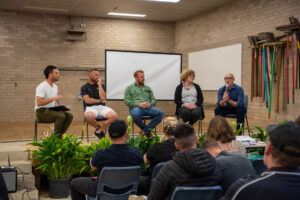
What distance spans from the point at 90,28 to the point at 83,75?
4.15 feet

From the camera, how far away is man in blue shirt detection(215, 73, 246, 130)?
580 cm

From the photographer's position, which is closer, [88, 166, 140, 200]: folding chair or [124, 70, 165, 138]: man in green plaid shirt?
[88, 166, 140, 200]: folding chair

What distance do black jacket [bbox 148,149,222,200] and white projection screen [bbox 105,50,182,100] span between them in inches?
195

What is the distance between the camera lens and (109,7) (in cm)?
862

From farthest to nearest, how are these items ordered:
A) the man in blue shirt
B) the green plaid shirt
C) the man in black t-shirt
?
the man in blue shirt
the green plaid shirt
the man in black t-shirt

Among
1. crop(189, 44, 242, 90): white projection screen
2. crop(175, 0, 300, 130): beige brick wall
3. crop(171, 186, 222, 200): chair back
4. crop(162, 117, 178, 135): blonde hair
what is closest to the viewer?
crop(171, 186, 222, 200): chair back

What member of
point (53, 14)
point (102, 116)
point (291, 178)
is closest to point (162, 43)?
point (53, 14)

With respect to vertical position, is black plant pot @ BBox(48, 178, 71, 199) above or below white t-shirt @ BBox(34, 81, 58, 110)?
below

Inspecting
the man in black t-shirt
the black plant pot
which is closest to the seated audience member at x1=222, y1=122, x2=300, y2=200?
the black plant pot

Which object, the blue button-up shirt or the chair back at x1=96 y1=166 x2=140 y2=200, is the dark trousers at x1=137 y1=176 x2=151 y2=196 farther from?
the blue button-up shirt

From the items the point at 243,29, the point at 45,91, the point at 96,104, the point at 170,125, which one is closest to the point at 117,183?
the point at 170,125

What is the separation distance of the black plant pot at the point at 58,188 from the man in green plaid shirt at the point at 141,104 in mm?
1615

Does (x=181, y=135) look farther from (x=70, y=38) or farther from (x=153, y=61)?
(x=70, y=38)

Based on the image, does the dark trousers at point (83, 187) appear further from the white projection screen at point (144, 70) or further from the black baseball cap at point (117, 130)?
the white projection screen at point (144, 70)
